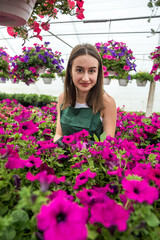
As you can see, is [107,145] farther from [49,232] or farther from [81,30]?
[81,30]

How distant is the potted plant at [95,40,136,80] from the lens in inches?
94.7

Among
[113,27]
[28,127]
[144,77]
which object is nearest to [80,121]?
[28,127]

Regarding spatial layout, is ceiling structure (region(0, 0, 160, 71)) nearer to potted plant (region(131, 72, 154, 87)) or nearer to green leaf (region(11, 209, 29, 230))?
potted plant (region(131, 72, 154, 87))

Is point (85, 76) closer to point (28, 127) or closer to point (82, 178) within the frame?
point (28, 127)

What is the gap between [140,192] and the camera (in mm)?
325

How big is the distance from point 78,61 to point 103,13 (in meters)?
4.42

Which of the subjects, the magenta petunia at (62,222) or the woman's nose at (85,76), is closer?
the magenta petunia at (62,222)

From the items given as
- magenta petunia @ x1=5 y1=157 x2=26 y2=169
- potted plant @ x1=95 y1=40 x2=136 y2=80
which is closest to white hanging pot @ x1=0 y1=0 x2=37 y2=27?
magenta petunia @ x1=5 y1=157 x2=26 y2=169

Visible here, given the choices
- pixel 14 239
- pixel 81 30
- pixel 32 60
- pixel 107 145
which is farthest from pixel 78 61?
pixel 81 30

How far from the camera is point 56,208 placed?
0.26 meters

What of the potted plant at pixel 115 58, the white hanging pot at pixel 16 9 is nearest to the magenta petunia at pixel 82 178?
the white hanging pot at pixel 16 9

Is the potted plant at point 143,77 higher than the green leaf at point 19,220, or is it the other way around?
the potted plant at point 143,77

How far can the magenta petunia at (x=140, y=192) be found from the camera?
1.02 feet

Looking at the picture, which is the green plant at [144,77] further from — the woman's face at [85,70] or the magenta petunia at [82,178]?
A: the magenta petunia at [82,178]
